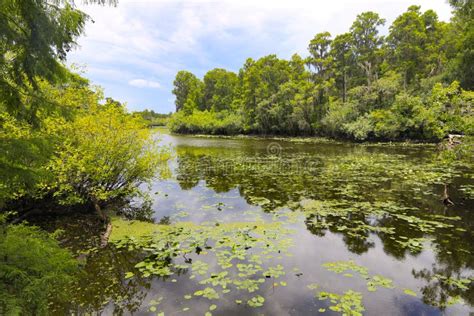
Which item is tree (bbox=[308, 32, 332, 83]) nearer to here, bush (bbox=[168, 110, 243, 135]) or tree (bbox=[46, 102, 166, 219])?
bush (bbox=[168, 110, 243, 135])

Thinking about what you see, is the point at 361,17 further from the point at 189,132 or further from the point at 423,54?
the point at 189,132

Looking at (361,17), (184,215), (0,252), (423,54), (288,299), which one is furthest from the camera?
(361,17)

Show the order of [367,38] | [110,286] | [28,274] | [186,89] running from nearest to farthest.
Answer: [28,274]
[110,286]
[367,38]
[186,89]

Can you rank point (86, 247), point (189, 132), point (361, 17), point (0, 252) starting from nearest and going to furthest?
1. point (0, 252)
2. point (86, 247)
3. point (361, 17)
4. point (189, 132)

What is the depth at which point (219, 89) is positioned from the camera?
7869cm

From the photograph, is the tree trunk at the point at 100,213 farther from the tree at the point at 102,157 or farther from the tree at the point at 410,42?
the tree at the point at 410,42

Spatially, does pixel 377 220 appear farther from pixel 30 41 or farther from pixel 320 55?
pixel 320 55

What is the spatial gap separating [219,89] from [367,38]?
44707 millimetres

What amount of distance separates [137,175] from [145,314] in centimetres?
592

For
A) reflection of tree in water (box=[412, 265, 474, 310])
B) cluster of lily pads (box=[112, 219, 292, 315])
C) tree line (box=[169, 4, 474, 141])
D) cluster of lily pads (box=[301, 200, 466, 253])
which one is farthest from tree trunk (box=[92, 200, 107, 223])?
tree line (box=[169, 4, 474, 141])

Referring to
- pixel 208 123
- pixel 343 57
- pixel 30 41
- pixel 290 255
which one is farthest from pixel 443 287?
pixel 208 123

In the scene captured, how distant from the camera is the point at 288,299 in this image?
4.70 meters

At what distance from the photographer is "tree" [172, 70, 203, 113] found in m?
82.8

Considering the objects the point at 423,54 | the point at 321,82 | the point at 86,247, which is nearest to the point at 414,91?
the point at 423,54
